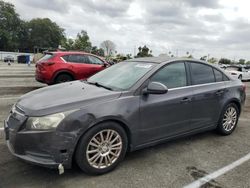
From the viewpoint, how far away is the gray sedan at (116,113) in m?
3.12

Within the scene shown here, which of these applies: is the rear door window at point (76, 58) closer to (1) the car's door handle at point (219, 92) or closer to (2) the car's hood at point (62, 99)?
(2) the car's hood at point (62, 99)

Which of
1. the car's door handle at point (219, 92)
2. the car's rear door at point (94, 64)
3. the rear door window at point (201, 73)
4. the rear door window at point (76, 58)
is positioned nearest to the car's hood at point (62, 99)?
the rear door window at point (201, 73)

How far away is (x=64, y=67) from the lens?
9.64 m

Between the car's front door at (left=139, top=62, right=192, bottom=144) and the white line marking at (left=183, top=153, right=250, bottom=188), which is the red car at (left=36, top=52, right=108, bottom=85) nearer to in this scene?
the car's front door at (left=139, top=62, right=192, bottom=144)

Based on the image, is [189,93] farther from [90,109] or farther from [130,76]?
[90,109]

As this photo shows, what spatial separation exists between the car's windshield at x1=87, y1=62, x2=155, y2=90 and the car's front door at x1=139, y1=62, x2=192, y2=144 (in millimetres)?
243

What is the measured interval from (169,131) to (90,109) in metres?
1.46

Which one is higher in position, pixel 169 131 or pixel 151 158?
pixel 169 131

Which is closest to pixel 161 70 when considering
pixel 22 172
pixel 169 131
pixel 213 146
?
pixel 169 131

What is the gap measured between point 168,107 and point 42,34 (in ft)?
327

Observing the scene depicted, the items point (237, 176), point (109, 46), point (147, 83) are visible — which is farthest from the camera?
point (109, 46)

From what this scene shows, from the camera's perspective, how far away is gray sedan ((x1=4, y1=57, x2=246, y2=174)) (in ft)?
10.2

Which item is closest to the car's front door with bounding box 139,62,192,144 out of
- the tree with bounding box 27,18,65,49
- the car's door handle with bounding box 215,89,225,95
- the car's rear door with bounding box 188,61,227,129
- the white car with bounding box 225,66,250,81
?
the car's rear door with bounding box 188,61,227,129

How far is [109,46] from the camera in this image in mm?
68562
